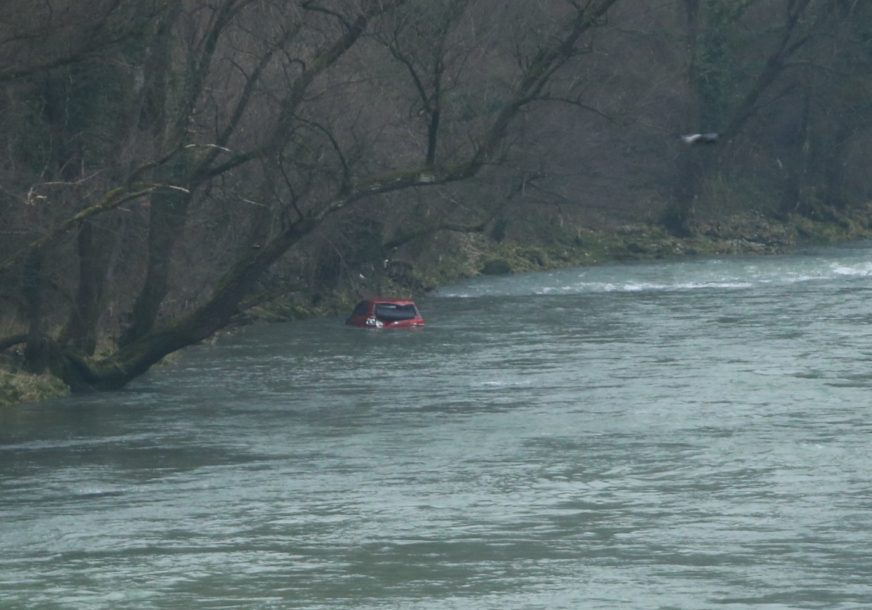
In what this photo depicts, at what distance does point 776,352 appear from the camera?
3559 cm

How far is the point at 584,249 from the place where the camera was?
216ft

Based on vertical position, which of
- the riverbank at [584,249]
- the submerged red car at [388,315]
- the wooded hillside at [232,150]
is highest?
the wooded hillside at [232,150]

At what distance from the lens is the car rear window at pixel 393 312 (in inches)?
1662

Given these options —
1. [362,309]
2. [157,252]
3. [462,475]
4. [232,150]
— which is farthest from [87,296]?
[462,475]

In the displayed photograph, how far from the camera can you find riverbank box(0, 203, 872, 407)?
47916mm

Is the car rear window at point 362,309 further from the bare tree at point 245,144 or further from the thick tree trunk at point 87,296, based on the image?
the thick tree trunk at point 87,296

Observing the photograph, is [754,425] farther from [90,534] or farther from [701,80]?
[701,80]

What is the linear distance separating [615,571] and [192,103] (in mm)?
16682

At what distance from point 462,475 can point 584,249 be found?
43.0m

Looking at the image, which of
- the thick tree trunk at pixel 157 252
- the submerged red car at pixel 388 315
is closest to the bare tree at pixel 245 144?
the thick tree trunk at pixel 157 252

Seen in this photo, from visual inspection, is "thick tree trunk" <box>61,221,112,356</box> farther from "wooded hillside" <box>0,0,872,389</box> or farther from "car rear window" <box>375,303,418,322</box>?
"car rear window" <box>375,303,418,322</box>

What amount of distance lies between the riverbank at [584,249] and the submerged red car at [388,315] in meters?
3.17

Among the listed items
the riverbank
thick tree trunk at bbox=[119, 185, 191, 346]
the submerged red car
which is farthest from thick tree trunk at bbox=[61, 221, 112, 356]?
the riverbank

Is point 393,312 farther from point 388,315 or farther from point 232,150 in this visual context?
point 232,150
